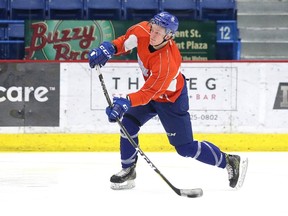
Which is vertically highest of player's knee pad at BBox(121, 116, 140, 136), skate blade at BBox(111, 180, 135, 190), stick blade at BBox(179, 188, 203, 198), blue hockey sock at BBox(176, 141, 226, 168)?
player's knee pad at BBox(121, 116, 140, 136)

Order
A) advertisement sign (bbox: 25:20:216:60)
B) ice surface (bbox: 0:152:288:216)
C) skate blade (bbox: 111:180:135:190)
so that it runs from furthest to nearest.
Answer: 1. advertisement sign (bbox: 25:20:216:60)
2. skate blade (bbox: 111:180:135:190)
3. ice surface (bbox: 0:152:288:216)

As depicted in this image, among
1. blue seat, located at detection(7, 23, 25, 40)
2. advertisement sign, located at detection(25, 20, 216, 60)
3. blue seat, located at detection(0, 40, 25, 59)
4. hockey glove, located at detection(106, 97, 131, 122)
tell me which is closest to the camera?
hockey glove, located at detection(106, 97, 131, 122)

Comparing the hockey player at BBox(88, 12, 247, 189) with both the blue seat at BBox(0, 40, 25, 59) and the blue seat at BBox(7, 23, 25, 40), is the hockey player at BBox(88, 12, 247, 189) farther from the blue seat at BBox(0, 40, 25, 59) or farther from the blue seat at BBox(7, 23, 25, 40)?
the blue seat at BBox(7, 23, 25, 40)

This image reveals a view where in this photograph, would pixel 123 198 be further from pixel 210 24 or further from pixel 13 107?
pixel 210 24

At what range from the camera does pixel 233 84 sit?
7.02m

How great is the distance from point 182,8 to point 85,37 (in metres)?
1.91

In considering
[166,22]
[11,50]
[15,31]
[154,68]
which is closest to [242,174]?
[154,68]

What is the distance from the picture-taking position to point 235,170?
15.2 ft

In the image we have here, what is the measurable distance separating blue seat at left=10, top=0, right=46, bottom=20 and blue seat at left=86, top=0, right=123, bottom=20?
637 mm

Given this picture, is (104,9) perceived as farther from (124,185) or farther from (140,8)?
(124,185)

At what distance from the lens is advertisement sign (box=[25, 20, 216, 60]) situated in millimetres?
9031

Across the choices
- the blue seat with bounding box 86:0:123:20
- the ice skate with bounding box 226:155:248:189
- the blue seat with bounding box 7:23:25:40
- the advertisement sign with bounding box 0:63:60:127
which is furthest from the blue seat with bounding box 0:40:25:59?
the ice skate with bounding box 226:155:248:189

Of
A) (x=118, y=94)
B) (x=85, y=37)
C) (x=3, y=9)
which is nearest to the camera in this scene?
(x=118, y=94)

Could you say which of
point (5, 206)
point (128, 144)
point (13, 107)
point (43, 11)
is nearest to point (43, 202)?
point (5, 206)
